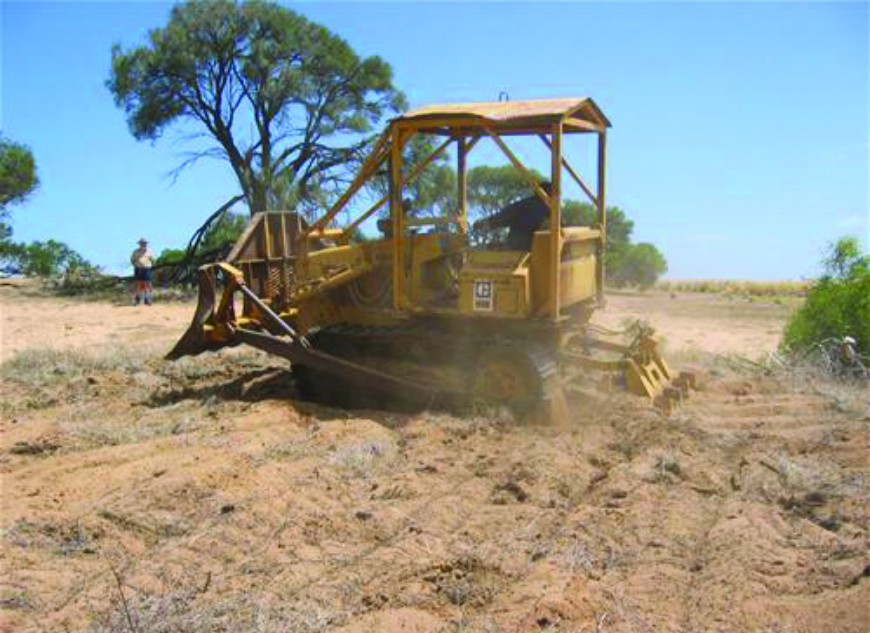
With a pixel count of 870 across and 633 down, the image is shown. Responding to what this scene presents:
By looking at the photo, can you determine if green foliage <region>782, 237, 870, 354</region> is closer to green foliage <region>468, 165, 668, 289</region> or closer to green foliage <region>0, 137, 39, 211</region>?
green foliage <region>468, 165, 668, 289</region>

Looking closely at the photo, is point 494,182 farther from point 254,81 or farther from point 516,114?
point 516,114

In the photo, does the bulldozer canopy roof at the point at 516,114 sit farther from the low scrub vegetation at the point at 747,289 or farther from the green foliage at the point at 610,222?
the low scrub vegetation at the point at 747,289

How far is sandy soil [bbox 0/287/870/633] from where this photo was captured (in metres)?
4.48

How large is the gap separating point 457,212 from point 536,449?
137 inches

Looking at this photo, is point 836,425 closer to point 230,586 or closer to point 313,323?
point 313,323

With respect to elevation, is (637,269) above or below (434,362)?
above

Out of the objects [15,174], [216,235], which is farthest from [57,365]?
[15,174]

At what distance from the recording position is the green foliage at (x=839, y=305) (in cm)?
1170

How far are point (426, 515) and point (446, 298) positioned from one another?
3.63m

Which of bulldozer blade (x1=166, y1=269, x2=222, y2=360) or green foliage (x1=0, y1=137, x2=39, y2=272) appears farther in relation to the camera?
green foliage (x1=0, y1=137, x2=39, y2=272)

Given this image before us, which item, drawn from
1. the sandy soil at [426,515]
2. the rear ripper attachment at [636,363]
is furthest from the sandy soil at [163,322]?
the sandy soil at [426,515]

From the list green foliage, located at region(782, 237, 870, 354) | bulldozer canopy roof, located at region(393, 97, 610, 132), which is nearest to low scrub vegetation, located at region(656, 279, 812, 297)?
green foliage, located at region(782, 237, 870, 354)

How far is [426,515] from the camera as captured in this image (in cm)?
586

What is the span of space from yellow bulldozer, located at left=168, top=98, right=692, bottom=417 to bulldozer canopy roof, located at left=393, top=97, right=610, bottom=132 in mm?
19
